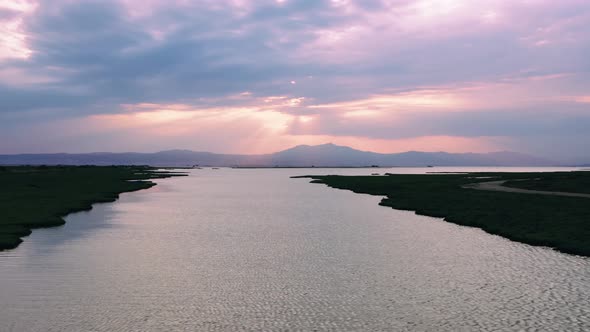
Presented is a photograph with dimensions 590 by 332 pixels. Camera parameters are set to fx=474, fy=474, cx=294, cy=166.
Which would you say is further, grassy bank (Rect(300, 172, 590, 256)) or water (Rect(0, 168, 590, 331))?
grassy bank (Rect(300, 172, 590, 256))

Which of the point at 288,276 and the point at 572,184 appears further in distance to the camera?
the point at 572,184

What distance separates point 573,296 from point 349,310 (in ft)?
35.8

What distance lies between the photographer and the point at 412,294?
2289 centimetres

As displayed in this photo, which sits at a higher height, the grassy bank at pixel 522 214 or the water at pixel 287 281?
the grassy bank at pixel 522 214

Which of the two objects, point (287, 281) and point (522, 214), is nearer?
point (287, 281)

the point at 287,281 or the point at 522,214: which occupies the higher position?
the point at 522,214

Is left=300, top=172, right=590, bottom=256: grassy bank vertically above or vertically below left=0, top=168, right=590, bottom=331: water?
above

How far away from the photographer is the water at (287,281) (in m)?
19.2

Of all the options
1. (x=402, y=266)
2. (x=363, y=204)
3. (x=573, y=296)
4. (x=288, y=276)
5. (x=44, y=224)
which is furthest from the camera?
(x=363, y=204)

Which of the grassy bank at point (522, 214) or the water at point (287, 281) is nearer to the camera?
the water at point (287, 281)

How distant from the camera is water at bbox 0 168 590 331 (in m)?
19.2

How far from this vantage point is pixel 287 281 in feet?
83.7

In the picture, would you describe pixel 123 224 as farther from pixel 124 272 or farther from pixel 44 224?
pixel 124 272

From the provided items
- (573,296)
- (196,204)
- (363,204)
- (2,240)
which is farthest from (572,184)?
(2,240)
